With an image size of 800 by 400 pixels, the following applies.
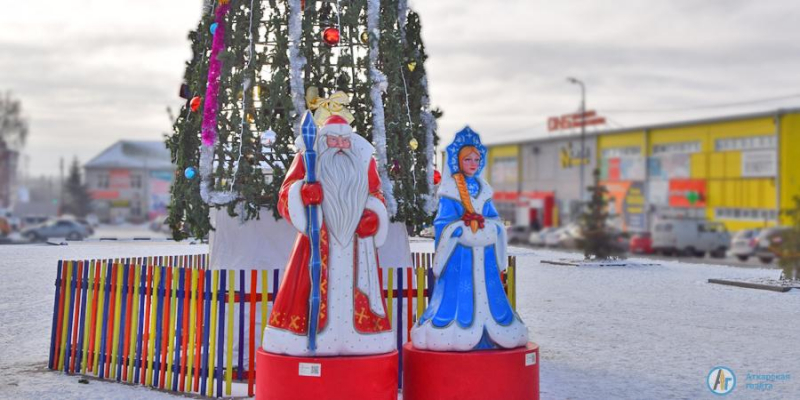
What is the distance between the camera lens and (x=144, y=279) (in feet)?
29.1

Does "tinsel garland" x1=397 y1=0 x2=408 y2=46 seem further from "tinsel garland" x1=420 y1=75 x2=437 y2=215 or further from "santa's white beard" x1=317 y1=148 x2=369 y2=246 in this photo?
"santa's white beard" x1=317 y1=148 x2=369 y2=246

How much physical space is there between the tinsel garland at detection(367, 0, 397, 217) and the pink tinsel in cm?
152

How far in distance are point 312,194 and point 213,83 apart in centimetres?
316

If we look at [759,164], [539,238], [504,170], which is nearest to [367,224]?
[539,238]

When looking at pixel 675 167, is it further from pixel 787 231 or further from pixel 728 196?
pixel 787 231

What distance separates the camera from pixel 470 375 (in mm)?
7055

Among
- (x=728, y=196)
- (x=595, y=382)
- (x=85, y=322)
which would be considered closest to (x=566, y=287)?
(x=595, y=382)

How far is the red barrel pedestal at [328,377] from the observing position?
22.1 ft

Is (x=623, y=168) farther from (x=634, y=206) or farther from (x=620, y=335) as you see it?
(x=620, y=335)

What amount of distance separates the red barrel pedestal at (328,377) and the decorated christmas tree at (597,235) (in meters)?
19.0

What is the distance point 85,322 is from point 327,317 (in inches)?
145

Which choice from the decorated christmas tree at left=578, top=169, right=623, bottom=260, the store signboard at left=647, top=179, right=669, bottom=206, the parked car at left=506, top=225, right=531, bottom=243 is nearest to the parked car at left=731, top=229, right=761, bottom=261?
the decorated christmas tree at left=578, top=169, right=623, bottom=260

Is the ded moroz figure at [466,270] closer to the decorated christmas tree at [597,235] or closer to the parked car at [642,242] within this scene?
the decorated christmas tree at [597,235]

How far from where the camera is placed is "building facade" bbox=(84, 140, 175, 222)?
86125mm
